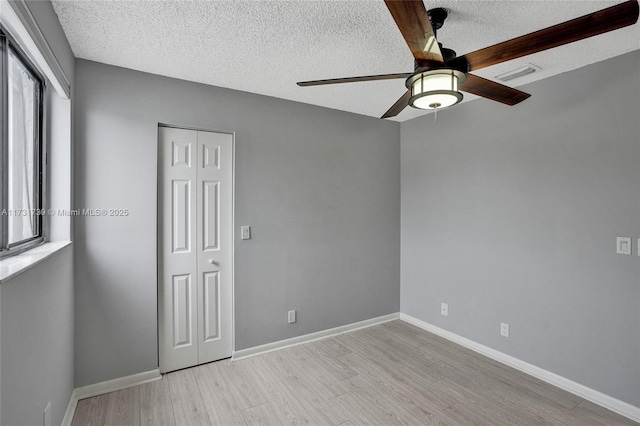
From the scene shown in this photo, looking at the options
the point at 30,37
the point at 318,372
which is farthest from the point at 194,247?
the point at 30,37

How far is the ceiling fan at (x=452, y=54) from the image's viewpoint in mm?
1188

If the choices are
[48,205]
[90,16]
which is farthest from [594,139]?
[48,205]

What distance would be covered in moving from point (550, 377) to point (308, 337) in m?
2.14

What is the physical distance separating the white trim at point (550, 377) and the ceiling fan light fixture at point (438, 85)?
2.42 m

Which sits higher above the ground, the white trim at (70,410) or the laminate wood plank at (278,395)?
the white trim at (70,410)

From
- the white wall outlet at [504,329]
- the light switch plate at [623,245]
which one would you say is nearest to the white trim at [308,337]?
the white wall outlet at [504,329]

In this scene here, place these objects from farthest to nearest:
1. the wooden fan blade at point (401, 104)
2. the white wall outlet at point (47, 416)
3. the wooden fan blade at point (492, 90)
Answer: the wooden fan blade at point (401, 104) → the wooden fan blade at point (492, 90) → the white wall outlet at point (47, 416)

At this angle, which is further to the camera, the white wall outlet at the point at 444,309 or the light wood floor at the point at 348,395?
the white wall outlet at the point at 444,309

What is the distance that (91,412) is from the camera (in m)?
2.17

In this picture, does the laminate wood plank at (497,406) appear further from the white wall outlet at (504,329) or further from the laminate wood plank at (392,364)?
the white wall outlet at (504,329)

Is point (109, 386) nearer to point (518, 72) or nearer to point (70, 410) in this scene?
point (70, 410)

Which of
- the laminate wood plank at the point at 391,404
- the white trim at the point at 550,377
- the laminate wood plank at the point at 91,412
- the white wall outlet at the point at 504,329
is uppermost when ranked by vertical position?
the white wall outlet at the point at 504,329

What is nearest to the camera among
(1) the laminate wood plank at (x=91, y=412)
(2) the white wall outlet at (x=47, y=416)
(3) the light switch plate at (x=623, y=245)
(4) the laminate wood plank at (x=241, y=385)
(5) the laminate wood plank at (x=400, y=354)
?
(2) the white wall outlet at (x=47, y=416)

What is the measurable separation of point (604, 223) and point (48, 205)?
387cm
